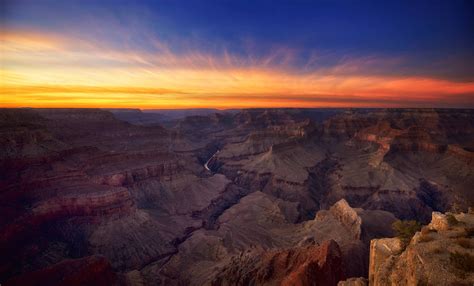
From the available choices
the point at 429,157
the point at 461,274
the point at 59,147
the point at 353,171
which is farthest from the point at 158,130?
the point at 461,274

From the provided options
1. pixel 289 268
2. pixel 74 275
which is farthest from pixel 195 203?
pixel 289 268

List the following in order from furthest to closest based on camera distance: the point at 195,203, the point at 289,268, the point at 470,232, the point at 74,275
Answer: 1. the point at 195,203
2. the point at 289,268
3. the point at 74,275
4. the point at 470,232

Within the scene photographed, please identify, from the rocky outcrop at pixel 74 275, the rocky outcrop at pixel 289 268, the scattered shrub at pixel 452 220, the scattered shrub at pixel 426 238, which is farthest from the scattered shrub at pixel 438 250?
the rocky outcrop at pixel 74 275

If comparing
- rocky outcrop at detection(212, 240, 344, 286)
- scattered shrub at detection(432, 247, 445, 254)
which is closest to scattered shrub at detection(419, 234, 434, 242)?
scattered shrub at detection(432, 247, 445, 254)

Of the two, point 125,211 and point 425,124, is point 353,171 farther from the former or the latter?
point 125,211

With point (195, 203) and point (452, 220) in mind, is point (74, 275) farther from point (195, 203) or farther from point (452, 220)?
point (195, 203)
